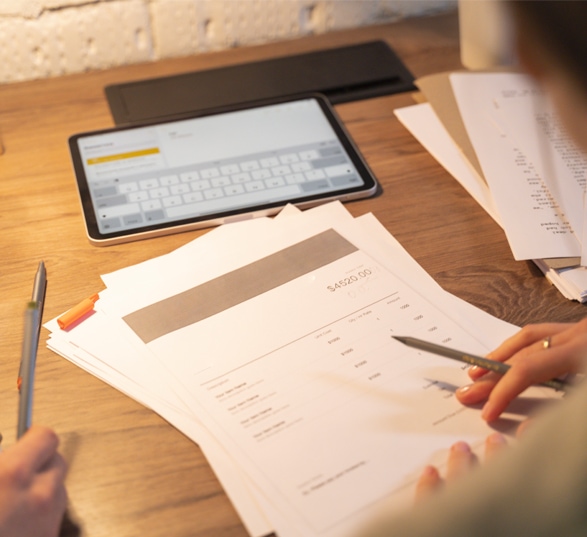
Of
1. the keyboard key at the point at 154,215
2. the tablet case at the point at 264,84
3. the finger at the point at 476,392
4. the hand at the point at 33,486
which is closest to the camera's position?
the hand at the point at 33,486

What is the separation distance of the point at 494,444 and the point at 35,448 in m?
0.37

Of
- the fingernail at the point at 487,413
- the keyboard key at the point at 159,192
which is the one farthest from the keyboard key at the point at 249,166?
the fingernail at the point at 487,413

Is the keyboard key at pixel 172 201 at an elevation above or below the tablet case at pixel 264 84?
below

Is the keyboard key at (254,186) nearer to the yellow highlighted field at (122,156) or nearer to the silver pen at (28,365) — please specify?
Answer: the yellow highlighted field at (122,156)

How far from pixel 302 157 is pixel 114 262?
0.91 ft

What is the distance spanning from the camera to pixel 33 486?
1.92ft

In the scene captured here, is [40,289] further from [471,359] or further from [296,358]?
[471,359]

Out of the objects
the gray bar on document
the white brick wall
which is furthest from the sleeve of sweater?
the white brick wall

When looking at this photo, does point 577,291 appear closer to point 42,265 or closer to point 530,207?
point 530,207

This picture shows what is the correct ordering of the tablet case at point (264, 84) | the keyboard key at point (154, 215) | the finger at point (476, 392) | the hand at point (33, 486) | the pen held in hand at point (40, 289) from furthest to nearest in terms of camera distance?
the tablet case at point (264, 84)
the keyboard key at point (154, 215)
the pen held in hand at point (40, 289)
the finger at point (476, 392)
the hand at point (33, 486)

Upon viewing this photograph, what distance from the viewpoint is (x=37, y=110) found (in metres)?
1.09

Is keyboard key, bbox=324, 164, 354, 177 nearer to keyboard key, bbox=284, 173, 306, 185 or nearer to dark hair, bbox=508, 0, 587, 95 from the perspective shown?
keyboard key, bbox=284, 173, 306, 185

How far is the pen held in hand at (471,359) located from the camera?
670 millimetres

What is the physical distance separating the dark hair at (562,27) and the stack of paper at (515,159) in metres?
0.28
